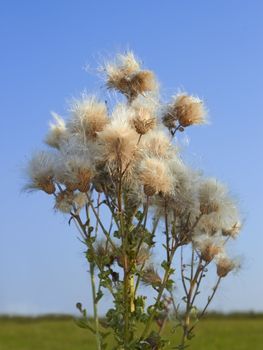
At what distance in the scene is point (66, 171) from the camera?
3.14 m

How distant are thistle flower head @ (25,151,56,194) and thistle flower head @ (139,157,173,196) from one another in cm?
41

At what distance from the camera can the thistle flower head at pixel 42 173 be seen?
321 cm

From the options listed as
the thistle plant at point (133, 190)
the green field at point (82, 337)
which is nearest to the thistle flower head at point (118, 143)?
the thistle plant at point (133, 190)

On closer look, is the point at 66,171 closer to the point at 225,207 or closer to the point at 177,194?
the point at 177,194

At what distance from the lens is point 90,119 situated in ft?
10.4

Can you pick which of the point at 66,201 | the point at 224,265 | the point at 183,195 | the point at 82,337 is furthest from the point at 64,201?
the point at 82,337

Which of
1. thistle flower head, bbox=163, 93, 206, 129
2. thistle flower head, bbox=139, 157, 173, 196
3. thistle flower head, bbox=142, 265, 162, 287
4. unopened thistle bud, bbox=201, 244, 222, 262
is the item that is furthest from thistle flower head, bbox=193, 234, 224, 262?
thistle flower head, bbox=163, 93, 206, 129

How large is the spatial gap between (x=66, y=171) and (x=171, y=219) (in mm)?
513

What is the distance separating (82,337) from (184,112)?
1421 centimetres

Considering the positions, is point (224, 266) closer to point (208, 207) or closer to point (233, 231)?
point (233, 231)

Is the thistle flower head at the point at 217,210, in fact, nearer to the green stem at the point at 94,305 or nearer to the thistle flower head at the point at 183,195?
the thistle flower head at the point at 183,195

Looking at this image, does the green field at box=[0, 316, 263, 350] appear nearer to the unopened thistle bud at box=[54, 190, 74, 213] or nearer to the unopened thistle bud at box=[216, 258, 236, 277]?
the unopened thistle bud at box=[216, 258, 236, 277]

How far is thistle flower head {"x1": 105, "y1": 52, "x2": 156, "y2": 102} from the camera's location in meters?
3.32

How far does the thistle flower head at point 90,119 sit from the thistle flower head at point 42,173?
0.18 meters
